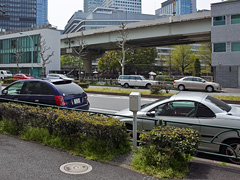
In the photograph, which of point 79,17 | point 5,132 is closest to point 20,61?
point 5,132

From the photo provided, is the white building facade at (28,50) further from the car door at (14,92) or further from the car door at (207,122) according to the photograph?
the car door at (207,122)

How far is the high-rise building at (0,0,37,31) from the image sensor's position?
136 meters

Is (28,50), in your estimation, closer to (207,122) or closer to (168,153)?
(207,122)

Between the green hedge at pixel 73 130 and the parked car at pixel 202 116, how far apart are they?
69cm

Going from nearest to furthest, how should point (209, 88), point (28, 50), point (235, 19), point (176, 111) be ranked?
point (176, 111)
point (209, 88)
point (235, 19)
point (28, 50)

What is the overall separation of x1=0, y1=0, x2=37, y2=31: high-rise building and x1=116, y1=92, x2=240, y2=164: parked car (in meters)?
145

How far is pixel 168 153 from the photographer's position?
13.6 feet

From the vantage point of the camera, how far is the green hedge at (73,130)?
189 inches

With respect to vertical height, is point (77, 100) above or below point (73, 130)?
above

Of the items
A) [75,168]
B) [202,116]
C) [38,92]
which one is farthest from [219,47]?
[75,168]

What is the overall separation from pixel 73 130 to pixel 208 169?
Result: 279cm

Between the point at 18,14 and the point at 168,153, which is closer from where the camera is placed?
the point at 168,153

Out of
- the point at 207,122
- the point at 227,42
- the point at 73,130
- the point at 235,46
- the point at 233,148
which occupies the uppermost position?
the point at 227,42

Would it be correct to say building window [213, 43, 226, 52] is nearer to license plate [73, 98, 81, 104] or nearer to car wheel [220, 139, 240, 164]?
license plate [73, 98, 81, 104]
